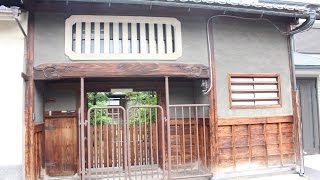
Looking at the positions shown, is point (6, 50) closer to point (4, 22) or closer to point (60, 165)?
point (4, 22)

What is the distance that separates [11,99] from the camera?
583cm

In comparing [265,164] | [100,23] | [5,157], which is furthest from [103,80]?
[265,164]

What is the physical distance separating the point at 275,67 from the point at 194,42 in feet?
7.01

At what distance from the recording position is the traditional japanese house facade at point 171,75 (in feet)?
20.5

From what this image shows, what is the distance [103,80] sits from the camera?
307 inches

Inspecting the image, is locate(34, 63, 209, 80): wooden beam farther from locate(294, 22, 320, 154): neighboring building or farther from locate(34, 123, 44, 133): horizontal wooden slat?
locate(294, 22, 320, 154): neighboring building

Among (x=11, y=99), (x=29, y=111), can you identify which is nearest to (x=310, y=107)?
(x=29, y=111)

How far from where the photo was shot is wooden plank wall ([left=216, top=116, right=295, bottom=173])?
22.7 ft

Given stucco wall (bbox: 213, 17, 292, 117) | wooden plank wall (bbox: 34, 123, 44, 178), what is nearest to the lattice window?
stucco wall (bbox: 213, 17, 292, 117)

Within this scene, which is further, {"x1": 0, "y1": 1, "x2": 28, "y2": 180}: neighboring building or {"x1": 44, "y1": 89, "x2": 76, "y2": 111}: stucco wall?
{"x1": 44, "y1": 89, "x2": 76, "y2": 111}: stucco wall

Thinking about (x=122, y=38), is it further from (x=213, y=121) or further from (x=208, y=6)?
(x=213, y=121)

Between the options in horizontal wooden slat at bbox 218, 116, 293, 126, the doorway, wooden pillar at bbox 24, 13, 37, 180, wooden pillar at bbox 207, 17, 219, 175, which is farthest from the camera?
the doorway

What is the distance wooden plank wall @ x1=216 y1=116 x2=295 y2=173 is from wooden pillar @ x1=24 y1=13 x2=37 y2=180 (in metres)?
3.87

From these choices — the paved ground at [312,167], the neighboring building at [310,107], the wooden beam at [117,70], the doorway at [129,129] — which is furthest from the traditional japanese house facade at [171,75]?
the neighboring building at [310,107]
